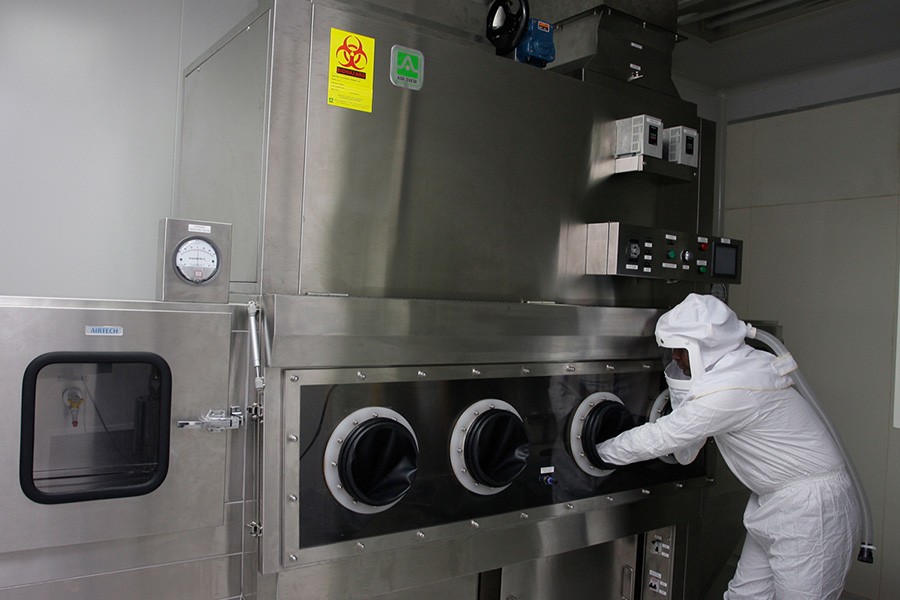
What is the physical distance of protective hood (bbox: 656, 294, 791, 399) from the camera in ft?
6.20

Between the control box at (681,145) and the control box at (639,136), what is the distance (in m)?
0.07

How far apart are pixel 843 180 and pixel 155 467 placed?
9.84 feet

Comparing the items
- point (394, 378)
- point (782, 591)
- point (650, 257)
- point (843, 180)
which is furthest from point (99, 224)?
point (843, 180)

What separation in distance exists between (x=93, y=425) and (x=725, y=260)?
5.67 feet

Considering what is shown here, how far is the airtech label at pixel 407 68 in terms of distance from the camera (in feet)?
5.08

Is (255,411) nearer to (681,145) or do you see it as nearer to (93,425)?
(93,425)

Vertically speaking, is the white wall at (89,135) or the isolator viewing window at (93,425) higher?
the white wall at (89,135)

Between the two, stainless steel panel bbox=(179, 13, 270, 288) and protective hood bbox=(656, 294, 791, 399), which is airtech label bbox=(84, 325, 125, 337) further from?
protective hood bbox=(656, 294, 791, 399)

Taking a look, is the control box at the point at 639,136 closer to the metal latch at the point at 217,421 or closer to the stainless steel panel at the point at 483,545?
the stainless steel panel at the point at 483,545

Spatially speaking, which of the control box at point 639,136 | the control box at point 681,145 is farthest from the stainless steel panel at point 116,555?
the control box at point 681,145

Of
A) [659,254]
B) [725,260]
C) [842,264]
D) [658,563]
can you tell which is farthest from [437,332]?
[842,264]

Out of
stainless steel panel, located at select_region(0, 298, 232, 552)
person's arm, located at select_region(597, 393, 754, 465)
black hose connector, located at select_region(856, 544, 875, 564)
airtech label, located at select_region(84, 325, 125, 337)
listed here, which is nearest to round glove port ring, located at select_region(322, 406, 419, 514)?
stainless steel panel, located at select_region(0, 298, 232, 552)

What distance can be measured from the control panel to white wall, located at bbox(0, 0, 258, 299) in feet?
3.95

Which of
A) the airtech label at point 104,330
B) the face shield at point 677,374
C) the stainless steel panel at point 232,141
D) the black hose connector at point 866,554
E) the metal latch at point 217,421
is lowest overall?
the black hose connector at point 866,554
